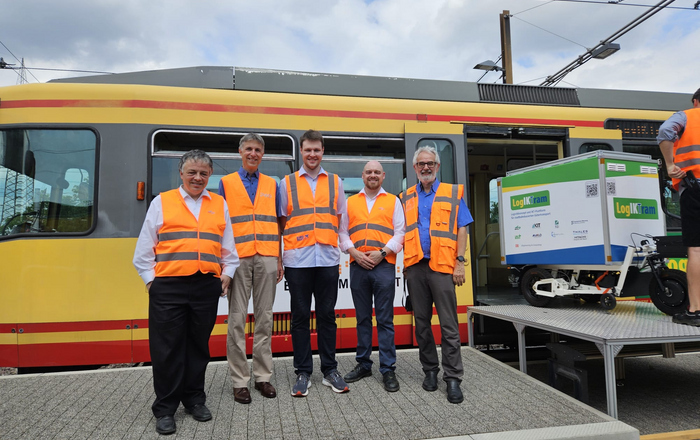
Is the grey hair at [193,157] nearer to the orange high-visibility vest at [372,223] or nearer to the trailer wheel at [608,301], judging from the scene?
the orange high-visibility vest at [372,223]

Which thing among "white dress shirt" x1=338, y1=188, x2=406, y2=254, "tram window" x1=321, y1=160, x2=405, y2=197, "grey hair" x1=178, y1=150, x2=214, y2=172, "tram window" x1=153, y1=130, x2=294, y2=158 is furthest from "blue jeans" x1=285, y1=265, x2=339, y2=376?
"tram window" x1=153, y1=130, x2=294, y2=158

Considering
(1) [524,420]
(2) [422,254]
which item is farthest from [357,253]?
(1) [524,420]

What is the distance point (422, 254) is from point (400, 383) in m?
1.02

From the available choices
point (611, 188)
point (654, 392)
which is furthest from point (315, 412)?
point (654, 392)

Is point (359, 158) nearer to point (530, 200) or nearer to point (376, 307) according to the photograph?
point (376, 307)

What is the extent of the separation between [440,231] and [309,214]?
1.01 m

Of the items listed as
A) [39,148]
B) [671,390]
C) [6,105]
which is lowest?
[671,390]

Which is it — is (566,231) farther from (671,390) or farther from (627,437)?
(627,437)

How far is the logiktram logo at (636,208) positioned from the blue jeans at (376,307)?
2364 mm

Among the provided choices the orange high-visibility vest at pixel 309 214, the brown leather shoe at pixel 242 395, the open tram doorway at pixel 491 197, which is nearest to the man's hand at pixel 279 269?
the orange high-visibility vest at pixel 309 214

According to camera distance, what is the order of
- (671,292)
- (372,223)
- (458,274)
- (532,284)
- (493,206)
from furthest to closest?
(493,206)
(532,284)
(671,292)
(372,223)
(458,274)

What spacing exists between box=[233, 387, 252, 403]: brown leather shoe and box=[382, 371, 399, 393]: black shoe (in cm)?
99

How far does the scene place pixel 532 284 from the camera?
4.57 meters

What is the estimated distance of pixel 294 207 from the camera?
3234 mm
